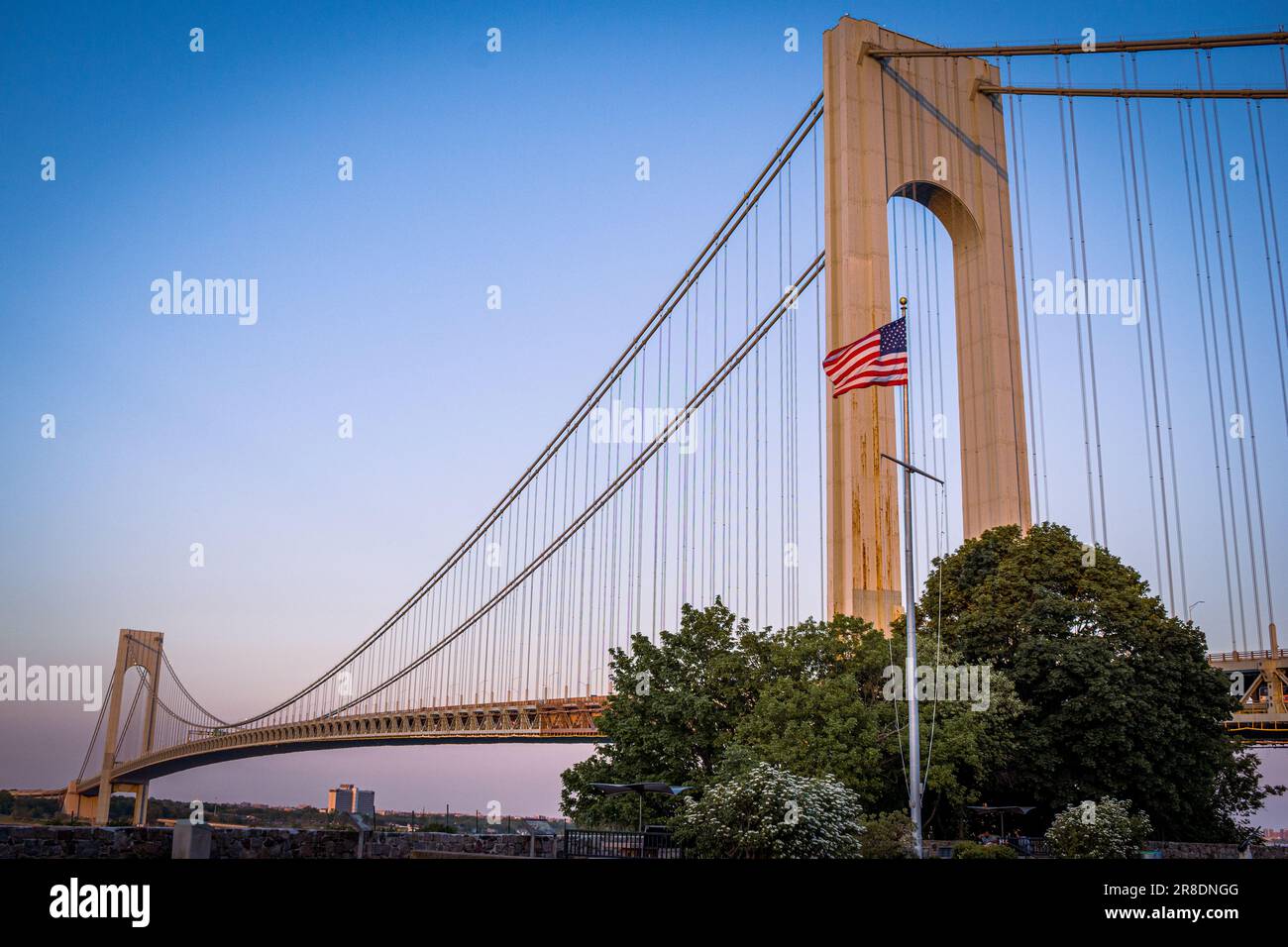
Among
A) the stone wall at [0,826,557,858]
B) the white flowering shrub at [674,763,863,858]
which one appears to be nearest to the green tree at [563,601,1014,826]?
the white flowering shrub at [674,763,863,858]

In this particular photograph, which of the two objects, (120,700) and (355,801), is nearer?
(355,801)

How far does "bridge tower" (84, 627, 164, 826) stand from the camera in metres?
88.9

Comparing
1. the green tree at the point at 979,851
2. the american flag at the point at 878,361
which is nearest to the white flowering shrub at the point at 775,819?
the green tree at the point at 979,851

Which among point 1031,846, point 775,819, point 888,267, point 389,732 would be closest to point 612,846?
point 775,819

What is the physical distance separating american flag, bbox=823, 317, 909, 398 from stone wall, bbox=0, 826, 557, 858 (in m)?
11.8

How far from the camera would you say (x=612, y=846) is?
22625 millimetres

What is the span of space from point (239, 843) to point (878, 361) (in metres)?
15.7

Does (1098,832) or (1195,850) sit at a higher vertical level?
(1098,832)

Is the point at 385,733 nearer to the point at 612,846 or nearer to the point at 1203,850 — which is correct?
the point at 612,846

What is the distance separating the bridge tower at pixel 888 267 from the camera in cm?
3362

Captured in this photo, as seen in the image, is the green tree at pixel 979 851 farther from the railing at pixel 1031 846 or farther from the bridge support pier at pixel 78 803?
the bridge support pier at pixel 78 803
